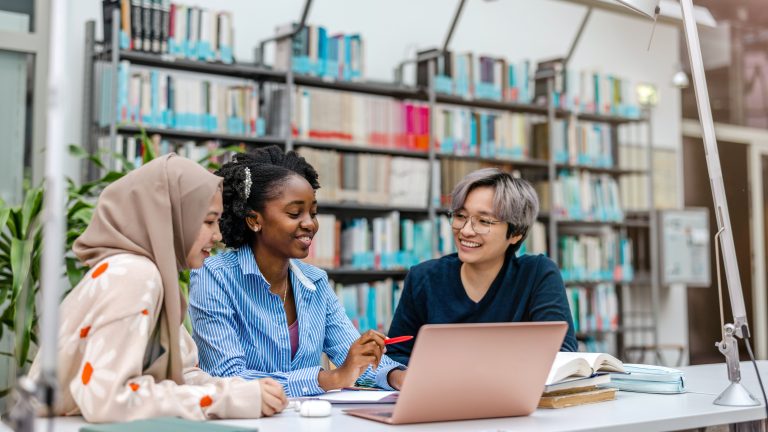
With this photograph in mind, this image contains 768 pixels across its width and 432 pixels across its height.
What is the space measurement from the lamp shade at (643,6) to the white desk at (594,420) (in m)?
0.87

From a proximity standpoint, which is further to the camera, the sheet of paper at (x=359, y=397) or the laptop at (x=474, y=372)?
the sheet of paper at (x=359, y=397)

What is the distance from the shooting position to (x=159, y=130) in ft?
14.8

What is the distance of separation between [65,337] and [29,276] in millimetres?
1966

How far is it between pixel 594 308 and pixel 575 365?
4560 mm

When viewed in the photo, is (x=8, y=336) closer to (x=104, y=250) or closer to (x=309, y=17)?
(x=309, y=17)

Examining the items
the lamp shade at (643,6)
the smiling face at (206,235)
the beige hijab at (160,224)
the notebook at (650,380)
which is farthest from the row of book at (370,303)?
the beige hijab at (160,224)

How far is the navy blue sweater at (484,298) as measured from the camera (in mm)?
2420

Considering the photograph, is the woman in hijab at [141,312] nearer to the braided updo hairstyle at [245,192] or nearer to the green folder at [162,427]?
the green folder at [162,427]

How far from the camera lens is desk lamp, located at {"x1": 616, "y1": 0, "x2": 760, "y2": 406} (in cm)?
187

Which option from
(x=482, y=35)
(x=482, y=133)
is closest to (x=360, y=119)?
(x=482, y=133)

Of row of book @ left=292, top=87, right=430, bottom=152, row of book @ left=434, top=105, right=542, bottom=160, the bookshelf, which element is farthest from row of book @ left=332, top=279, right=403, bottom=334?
row of book @ left=434, top=105, right=542, bottom=160

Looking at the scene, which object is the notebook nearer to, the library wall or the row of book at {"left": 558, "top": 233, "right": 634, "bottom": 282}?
the library wall

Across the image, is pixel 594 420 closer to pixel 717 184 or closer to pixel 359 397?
pixel 359 397

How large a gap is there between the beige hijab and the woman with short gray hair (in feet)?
3.41
